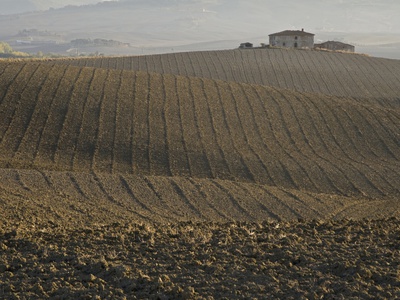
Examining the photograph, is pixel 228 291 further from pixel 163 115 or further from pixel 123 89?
pixel 123 89

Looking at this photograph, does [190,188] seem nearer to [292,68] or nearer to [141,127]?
[141,127]

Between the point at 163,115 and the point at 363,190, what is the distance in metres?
11.5

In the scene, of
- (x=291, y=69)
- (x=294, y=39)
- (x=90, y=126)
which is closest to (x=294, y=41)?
(x=294, y=39)

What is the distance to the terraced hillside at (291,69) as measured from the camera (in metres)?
50.3

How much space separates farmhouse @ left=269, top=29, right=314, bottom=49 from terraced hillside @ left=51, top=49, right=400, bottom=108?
34.2 feet

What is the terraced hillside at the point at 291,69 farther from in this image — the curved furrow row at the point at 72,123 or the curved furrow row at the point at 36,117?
the curved furrow row at the point at 36,117

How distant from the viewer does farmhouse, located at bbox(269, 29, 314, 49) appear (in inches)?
3022

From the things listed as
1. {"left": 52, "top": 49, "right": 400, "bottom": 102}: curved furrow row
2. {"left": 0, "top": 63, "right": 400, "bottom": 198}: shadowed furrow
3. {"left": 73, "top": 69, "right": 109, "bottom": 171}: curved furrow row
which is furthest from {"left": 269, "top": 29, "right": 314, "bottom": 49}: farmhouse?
{"left": 73, "top": 69, "right": 109, "bottom": 171}: curved furrow row

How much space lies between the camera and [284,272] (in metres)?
9.11

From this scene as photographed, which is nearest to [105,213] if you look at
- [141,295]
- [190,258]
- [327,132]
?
[190,258]

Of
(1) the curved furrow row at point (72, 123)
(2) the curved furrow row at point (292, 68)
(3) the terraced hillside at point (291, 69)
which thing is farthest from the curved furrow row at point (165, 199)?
(2) the curved furrow row at point (292, 68)

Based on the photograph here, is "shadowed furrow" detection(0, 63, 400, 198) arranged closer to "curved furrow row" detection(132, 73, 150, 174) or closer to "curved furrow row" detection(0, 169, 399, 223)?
"curved furrow row" detection(132, 73, 150, 174)

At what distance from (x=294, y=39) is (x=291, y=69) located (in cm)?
2152

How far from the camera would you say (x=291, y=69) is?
2235 inches
